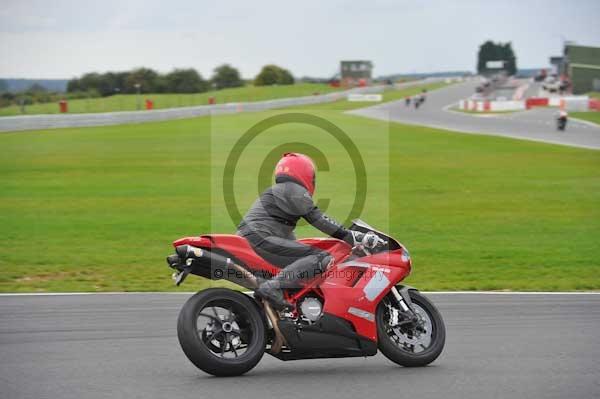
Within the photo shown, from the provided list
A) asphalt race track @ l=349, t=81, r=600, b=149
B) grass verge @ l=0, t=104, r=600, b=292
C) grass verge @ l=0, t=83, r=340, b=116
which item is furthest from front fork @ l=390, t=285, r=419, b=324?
grass verge @ l=0, t=83, r=340, b=116

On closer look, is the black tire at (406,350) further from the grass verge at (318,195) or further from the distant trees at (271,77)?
the distant trees at (271,77)

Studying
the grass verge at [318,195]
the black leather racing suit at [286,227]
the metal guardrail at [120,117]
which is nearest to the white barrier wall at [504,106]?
the metal guardrail at [120,117]

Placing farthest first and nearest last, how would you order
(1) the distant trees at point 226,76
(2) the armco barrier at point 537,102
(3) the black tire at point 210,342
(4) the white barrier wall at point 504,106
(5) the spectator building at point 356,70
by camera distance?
(5) the spectator building at point 356,70, (1) the distant trees at point 226,76, (2) the armco barrier at point 537,102, (4) the white barrier wall at point 504,106, (3) the black tire at point 210,342

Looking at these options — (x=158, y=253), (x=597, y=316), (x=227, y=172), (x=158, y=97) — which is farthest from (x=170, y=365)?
(x=158, y=97)

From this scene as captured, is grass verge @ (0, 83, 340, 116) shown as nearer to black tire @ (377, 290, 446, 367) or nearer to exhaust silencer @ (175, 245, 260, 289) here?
exhaust silencer @ (175, 245, 260, 289)

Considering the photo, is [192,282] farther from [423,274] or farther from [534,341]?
[534,341]

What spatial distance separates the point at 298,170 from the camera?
23.9ft

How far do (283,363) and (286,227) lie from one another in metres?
1.18

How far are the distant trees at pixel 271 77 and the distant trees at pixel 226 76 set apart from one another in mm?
10213

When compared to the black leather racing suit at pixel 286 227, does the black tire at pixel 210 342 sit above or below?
below

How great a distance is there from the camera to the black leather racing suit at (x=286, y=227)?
718 centimetres

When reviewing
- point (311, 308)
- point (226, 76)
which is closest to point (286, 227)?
point (311, 308)

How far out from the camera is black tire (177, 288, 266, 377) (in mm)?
6727

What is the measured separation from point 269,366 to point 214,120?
49.6m
